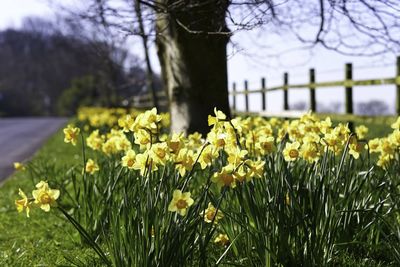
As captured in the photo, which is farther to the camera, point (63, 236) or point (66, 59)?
point (66, 59)

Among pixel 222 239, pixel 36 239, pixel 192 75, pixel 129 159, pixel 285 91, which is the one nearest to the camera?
pixel 129 159

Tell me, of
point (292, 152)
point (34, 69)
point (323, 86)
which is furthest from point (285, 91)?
point (34, 69)

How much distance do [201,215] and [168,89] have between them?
3725 mm

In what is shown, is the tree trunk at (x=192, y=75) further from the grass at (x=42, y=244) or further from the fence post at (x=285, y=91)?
the fence post at (x=285, y=91)

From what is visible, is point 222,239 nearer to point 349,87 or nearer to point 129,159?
point 129,159

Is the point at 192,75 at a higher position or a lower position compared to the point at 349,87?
higher

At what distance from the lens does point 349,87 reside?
9148 millimetres

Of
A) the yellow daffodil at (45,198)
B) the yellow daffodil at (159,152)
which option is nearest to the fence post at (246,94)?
the yellow daffodil at (159,152)

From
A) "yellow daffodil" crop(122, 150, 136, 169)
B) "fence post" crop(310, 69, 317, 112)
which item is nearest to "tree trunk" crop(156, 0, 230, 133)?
"yellow daffodil" crop(122, 150, 136, 169)

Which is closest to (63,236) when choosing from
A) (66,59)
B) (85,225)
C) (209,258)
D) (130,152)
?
(85,225)

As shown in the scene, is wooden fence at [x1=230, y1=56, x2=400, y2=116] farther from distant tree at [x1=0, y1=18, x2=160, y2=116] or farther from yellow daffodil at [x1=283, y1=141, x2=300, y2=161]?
distant tree at [x1=0, y1=18, x2=160, y2=116]

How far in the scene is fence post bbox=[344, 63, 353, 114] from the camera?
9102 mm

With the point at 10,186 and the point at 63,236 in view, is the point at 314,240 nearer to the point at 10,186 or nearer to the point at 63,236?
the point at 63,236

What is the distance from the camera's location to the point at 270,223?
252 cm
